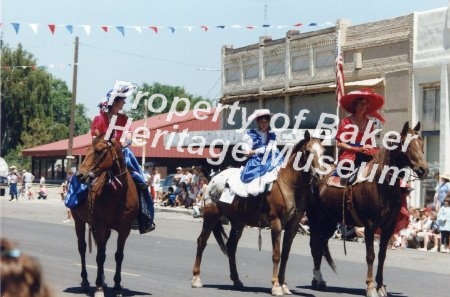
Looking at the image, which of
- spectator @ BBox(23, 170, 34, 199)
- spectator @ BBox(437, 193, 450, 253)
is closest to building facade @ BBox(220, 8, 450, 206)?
spectator @ BBox(437, 193, 450, 253)

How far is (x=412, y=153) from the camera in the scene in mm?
11234

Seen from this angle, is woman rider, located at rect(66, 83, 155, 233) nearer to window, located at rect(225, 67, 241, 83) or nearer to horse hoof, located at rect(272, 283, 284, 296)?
horse hoof, located at rect(272, 283, 284, 296)

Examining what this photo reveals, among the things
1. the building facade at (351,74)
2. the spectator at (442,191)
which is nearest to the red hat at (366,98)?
the spectator at (442,191)

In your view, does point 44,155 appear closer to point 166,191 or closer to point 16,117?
point 16,117

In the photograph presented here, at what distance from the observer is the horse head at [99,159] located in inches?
392

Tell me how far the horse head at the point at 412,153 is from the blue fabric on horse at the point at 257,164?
1.54 m

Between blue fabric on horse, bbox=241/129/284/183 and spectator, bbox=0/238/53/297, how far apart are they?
819 centimetres

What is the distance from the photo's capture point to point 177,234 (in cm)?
2441

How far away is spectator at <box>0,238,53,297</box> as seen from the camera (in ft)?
10.6

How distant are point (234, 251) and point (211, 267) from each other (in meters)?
2.87

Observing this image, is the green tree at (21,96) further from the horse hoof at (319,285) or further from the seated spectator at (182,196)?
the horse hoof at (319,285)

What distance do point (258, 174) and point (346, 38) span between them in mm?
23328

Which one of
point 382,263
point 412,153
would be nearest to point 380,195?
point 412,153

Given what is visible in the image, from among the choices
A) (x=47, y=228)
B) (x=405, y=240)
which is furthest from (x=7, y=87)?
(x=405, y=240)
